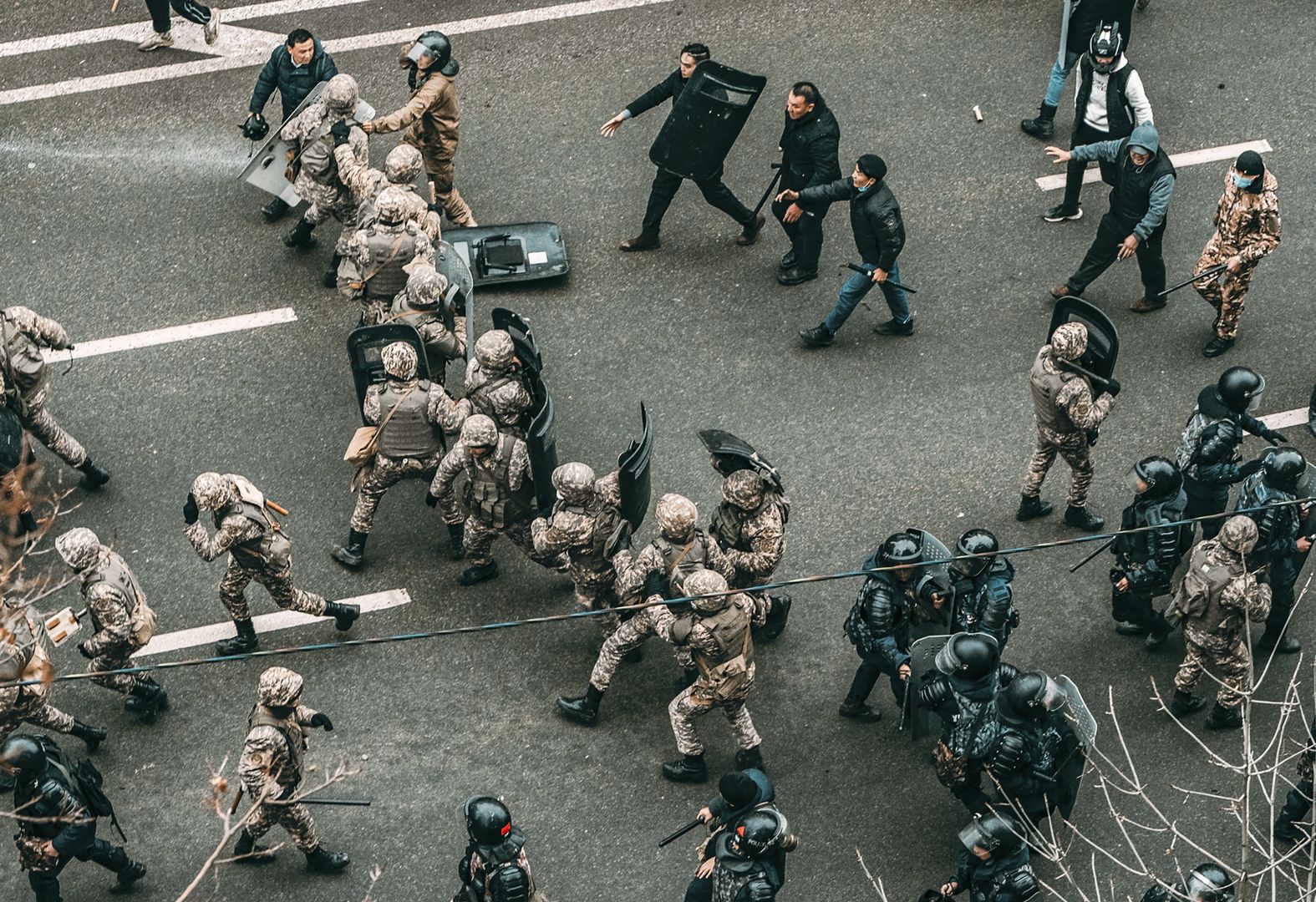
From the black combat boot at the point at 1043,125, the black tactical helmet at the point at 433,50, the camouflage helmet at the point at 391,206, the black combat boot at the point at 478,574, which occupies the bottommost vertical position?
the black combat boot at the point at 478,574

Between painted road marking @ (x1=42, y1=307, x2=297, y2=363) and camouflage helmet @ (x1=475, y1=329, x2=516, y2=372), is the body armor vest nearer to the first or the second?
camouflage helmet @ (x1=475, y1=329, x2=516, y2=372)

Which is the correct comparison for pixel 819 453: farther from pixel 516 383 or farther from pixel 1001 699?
pixel 1001 699

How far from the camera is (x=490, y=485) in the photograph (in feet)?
40.8

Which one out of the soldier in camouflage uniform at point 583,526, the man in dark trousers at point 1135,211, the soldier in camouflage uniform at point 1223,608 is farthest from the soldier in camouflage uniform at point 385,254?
the soldier in camouflage uniform at point 1223,608

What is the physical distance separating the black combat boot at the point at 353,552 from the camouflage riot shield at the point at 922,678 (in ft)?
13.4

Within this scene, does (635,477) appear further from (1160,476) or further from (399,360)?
(1160,476)

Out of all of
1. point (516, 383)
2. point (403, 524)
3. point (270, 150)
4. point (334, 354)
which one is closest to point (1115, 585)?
point (516, 383)

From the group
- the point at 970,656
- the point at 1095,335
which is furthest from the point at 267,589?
the point at 1095,335

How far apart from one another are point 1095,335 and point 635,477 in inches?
134

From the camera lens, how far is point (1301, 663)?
12.4 meters

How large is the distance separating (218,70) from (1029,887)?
10.9 metres

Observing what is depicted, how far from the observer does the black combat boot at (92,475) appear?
13.5m

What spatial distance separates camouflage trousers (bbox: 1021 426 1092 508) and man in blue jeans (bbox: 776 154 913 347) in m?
1.86

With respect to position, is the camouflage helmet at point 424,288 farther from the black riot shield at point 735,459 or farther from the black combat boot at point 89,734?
the black combat boot at point 89,734
